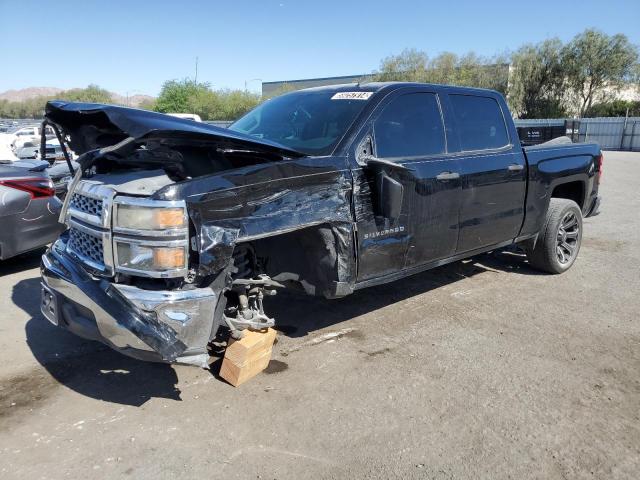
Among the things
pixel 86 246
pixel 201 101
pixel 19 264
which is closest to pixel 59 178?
pixel 19 264

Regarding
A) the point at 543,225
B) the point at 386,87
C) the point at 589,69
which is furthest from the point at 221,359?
the point at 589,69

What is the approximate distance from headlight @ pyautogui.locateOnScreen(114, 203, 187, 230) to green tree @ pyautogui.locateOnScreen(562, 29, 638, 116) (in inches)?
1928

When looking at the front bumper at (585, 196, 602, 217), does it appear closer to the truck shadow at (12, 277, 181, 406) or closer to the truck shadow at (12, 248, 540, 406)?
the truck shadow at (12, 248, 540, 406)

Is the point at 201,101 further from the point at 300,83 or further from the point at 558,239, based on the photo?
the point at 558,239

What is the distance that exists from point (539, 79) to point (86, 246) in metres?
49.0

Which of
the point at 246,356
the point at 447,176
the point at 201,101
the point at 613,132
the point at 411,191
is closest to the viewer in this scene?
the point at 246,356

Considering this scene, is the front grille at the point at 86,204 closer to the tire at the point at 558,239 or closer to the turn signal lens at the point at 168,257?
the turn signal lens at the point at 168,257

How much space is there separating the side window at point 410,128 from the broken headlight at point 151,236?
1726mm

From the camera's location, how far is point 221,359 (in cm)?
384

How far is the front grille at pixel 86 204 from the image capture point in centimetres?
299

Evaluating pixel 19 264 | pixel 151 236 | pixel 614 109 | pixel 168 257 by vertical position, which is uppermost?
pixel 614 109

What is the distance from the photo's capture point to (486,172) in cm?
468

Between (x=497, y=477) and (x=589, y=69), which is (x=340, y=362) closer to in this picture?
(x=497, y=477)

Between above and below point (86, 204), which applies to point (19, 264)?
below
